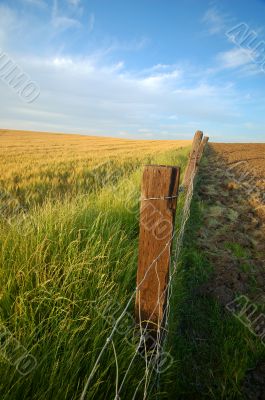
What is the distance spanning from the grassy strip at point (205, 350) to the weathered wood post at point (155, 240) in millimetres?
444

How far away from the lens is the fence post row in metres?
1.83

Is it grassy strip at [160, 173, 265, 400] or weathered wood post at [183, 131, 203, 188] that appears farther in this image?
weathered wood post at [183, 131, 203, 188]

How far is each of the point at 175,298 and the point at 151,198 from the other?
136 centimetres

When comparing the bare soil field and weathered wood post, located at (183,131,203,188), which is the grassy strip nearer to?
the bare soil field

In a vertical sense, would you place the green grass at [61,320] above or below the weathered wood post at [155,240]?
below

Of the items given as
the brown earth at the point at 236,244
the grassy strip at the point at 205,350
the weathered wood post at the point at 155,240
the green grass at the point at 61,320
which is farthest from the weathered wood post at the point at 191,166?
the weathered wood post at the point at 155,240

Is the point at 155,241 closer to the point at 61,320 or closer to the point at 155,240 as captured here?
the point at 155,240

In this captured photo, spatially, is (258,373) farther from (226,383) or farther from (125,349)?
(125,349)

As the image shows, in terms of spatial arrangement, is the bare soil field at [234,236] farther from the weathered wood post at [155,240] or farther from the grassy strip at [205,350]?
the weathered wood post at [155,240]

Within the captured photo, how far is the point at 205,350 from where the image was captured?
260 cm

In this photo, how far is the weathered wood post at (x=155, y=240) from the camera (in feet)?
5.98

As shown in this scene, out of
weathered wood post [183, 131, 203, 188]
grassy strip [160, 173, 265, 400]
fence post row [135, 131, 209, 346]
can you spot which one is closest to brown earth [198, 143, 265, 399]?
grassy strip [160, 173, 265, 400]

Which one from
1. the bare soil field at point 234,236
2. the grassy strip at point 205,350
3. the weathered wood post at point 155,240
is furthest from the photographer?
the bare soil field at point 234,236

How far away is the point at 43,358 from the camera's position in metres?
1.51
